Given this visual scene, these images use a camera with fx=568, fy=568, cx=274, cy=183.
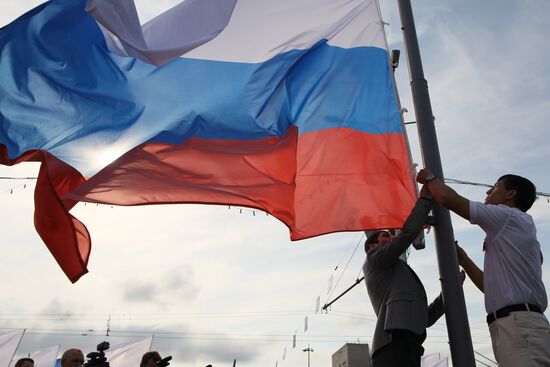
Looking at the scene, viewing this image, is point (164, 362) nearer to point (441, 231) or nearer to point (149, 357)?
point (149, 357)

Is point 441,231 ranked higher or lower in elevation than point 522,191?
lower

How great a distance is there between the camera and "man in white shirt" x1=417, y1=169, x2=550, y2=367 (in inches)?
126

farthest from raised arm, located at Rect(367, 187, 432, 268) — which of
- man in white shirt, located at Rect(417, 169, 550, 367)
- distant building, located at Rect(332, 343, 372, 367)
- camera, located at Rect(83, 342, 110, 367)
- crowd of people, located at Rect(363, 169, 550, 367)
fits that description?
distant building, located at Rect(332, 343, 372, 367)

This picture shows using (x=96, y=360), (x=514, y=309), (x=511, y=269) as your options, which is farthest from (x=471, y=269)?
(x=96, y=360)

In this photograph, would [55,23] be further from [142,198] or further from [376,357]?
[376,357]

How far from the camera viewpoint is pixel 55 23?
4586 mm

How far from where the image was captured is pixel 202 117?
4.62m

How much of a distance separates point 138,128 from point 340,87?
1.68 metres

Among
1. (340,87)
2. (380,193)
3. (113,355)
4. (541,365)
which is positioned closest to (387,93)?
(340,87)

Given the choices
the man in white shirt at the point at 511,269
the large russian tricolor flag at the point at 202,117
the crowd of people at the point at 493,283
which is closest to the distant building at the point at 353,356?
the large russian tricolor flag at the point at 202,117

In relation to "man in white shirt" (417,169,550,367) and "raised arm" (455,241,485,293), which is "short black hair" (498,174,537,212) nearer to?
"man in white shirt" (417,169,550,367)

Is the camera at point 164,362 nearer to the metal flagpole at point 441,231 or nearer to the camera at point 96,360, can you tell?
the camera at point 96,360

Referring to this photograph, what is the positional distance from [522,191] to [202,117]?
2459 mm

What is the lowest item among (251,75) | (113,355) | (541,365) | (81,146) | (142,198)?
(541,365)
